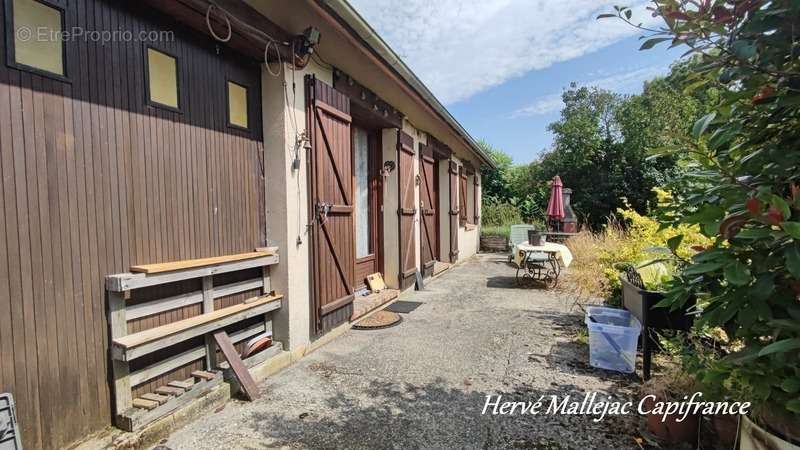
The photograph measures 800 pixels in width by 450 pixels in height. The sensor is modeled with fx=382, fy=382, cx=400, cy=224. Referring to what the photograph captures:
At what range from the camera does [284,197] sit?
3064 mm

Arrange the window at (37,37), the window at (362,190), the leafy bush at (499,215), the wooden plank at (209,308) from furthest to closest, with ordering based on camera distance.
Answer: the leafy bush at (499,215) < the window at (362,190) < the wooden plank at (209,308) < the window at (37,37)

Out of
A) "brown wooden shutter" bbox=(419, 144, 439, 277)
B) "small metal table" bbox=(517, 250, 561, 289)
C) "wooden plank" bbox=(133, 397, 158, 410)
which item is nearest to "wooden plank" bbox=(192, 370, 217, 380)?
"wooden plank" bbox=(133, 397, 158, 410)

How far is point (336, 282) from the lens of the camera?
12.3ft

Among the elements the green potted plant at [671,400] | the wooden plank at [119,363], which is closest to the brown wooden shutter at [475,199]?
the green potted plant at [671,400]

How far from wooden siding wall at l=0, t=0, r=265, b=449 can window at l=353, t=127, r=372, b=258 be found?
2.73 meters

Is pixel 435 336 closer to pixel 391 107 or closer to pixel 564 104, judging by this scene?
pixel 391 107

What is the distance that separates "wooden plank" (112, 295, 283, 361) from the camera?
193 cm

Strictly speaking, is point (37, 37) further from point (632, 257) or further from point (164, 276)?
point (632, 257)

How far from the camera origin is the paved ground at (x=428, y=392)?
204cm

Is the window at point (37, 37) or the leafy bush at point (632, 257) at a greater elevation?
the window at point (37, 37)

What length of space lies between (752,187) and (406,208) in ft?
15.4

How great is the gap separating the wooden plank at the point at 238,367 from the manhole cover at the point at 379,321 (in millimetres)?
1636

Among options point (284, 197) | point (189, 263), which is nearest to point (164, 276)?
point (189, 263)

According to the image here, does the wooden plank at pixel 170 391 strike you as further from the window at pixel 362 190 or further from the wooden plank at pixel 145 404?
the window at pixel 362 190
